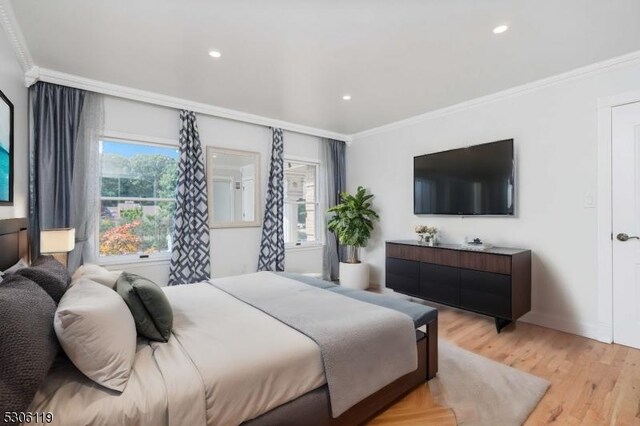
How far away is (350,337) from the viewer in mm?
1619

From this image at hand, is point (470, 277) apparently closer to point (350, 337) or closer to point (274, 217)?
point (350, 337)

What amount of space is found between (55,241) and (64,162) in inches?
37.6

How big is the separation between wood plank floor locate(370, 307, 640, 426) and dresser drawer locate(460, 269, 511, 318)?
0.77 feet

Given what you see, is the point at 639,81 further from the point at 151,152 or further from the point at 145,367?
the point at 151,152

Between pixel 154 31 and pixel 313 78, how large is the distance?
4.63ft

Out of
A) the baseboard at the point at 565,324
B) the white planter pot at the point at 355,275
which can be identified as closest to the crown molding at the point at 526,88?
the white planter pot at the point at 355,275

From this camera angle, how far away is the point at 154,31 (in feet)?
7.40

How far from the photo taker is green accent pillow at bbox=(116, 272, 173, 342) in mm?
1549

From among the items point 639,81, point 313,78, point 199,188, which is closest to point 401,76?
point 313,78

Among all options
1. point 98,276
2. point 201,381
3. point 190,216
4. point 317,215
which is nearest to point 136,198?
point 190,216

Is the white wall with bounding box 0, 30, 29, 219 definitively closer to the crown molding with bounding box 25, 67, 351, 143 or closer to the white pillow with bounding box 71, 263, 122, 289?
the crown molding with bounding box 25, 67, 351, 143

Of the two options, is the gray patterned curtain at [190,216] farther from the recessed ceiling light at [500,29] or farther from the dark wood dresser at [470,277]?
the recessed ceiling light at [500,29]

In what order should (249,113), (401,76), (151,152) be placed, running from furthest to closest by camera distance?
(249,113) < (151,152) < (401,76)

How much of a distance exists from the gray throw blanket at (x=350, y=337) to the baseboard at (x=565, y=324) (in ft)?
6.96
